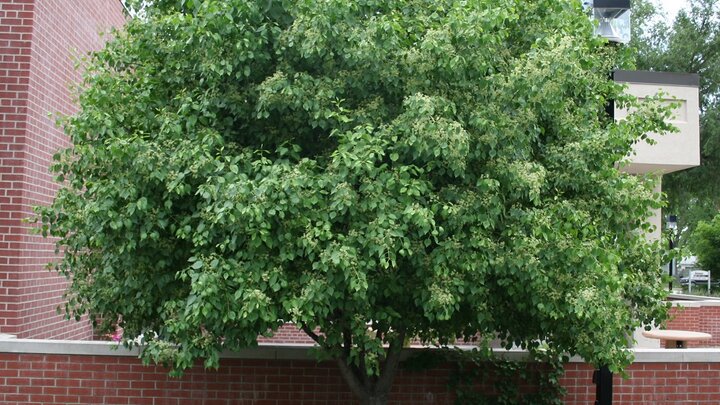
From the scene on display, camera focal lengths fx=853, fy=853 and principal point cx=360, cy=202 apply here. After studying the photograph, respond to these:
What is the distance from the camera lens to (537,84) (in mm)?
6684

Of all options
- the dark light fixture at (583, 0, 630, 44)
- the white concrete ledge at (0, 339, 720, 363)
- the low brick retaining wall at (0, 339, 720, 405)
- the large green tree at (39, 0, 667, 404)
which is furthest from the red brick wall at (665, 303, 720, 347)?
the large green tree at (39, 0, 667, 404)

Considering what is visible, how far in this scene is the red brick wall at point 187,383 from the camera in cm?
936

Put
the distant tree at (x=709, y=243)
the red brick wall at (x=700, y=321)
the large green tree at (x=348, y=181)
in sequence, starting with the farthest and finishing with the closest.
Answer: the distant tree at (x=709, y=243)
the red brick wall at (x=700, y=321)
the large green tree at (x=348, y=181)

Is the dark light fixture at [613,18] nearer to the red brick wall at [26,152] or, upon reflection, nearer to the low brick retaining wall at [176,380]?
the low brick retaining wall at [176,380]

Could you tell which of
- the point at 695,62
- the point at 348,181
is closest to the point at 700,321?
the point at 695,62

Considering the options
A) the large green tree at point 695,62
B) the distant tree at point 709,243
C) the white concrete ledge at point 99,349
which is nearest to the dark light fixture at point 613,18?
the white concrete ledge at point 99,349

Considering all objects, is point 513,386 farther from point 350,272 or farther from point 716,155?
point 716,155

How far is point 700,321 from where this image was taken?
72.5 feet

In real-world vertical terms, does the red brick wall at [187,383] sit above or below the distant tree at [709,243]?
below

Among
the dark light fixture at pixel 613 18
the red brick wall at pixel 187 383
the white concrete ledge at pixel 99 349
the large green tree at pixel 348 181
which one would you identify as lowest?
the red brick wall at pixel 187 383

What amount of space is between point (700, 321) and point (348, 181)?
1844cm

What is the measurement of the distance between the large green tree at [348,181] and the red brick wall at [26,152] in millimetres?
2515

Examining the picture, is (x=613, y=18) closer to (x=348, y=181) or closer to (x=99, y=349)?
(x=348, y=181)

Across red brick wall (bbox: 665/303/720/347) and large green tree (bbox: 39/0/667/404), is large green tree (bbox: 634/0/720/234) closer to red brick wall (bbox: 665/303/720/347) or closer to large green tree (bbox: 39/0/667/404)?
red brick wall (bbox: 665/303/720/347)
